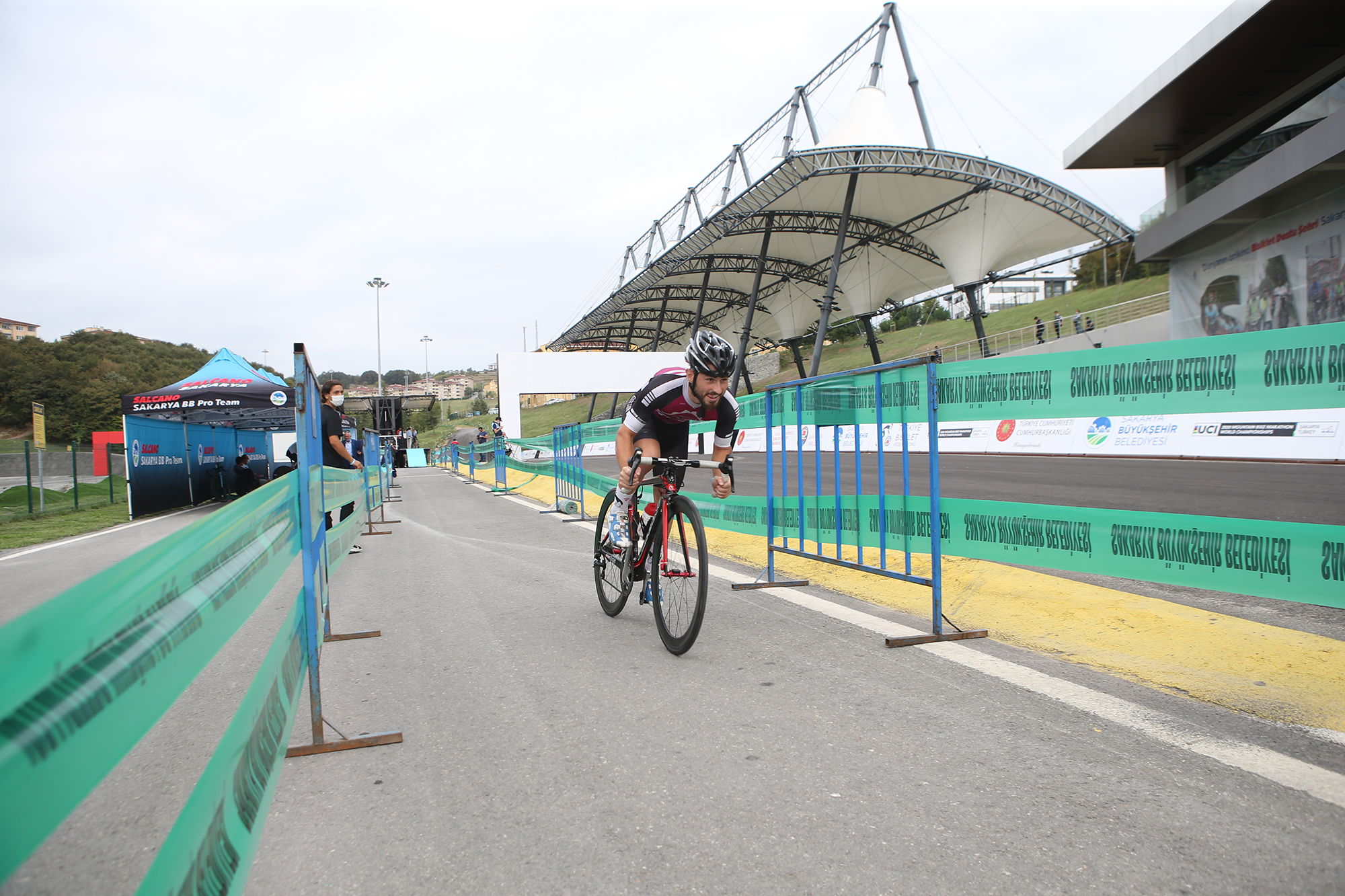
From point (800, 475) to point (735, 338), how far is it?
2241 inches

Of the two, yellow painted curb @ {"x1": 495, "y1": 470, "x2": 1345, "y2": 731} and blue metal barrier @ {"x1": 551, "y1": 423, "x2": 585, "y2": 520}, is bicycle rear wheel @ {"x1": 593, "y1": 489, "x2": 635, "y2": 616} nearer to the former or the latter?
yellow painted curb @ {"x1": 495, "y1": 470, "x2": 1345, "y2": 731}

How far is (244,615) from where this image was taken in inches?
72.6

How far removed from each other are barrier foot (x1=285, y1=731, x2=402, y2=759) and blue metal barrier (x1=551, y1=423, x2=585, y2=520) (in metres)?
8.55

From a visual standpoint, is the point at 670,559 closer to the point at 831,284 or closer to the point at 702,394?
the point at 702,394

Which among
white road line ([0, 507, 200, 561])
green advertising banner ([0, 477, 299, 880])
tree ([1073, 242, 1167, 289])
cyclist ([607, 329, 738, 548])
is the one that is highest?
tree ([1073, 242, 1167, 289])

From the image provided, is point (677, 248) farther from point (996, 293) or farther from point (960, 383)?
point (996, 293)

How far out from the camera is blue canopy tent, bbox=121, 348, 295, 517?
15266mm

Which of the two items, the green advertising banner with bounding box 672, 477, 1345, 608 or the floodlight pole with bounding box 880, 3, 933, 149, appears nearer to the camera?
the green advertising banner with bounding box 672, 477, 1345, 608

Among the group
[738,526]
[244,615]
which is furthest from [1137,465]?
[244,615]

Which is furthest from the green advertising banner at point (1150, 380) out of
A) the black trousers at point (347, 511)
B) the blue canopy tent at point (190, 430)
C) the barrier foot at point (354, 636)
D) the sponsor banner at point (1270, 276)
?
the sponsor banner at point (1270, 276)

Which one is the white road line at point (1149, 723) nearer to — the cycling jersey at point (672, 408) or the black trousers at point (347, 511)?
the cycling jersey at point (672, 408)

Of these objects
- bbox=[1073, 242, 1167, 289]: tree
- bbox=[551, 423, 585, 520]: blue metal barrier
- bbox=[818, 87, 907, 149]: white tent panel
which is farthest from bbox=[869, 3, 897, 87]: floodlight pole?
bbox=[551, 423, 585, 520]: blue metal barrier

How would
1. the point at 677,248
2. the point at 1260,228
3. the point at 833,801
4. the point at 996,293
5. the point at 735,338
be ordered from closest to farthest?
the point at 833,801 < the point at 1260,228 < the point at 677,248 < the point at 735,338 < the point at 996,293

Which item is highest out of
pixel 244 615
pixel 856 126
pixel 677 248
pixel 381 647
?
pixel 856 126
